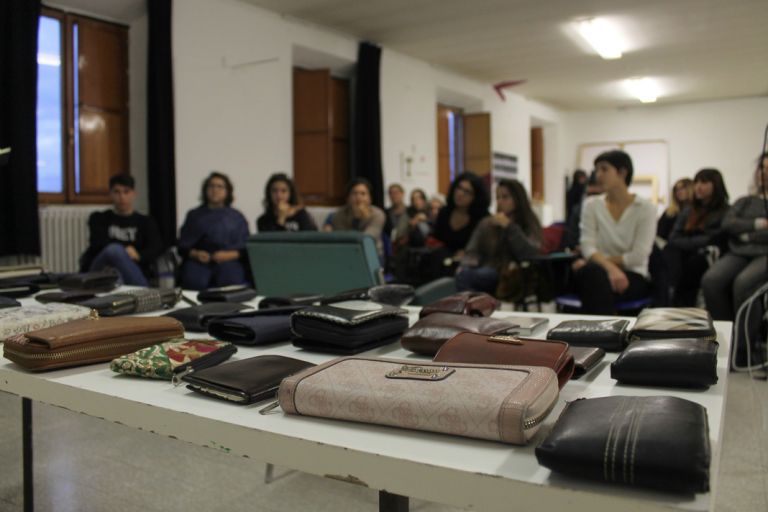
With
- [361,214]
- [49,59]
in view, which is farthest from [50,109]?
[361,214]

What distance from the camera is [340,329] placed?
122 centimetres

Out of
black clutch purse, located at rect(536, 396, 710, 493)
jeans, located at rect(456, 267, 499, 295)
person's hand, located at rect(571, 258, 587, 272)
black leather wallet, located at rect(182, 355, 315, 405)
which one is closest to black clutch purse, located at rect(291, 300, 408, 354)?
black leather wallet, located at rect(182, 355, 315, 405)

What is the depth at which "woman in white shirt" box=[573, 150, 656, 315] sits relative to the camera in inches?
127

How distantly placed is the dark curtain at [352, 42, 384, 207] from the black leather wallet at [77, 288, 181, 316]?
5404mm

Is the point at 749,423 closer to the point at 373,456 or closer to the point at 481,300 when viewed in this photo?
the point at 481,300

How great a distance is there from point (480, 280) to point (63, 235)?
3065 millimetres

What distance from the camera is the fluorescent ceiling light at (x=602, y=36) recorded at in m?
6.93

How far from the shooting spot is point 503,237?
12.4ft

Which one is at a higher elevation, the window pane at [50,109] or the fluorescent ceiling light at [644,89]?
the fluorescent ceiling light at [644,89]

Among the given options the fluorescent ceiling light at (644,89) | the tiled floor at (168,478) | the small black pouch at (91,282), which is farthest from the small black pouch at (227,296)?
the fluorescent ceiling light at (644,89)

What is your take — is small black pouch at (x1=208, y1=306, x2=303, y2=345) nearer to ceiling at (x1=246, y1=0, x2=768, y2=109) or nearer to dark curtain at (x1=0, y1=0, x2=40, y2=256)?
dark curtain at (x1=0, y1=0, x2=40, y2=256)

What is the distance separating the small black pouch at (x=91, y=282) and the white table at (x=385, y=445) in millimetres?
1114

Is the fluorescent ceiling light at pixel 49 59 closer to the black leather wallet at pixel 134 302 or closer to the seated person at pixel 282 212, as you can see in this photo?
the seated person at pixel 282 212

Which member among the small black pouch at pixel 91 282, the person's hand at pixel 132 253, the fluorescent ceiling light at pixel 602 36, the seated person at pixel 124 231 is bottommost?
the small black pouch at pixel 91 282
